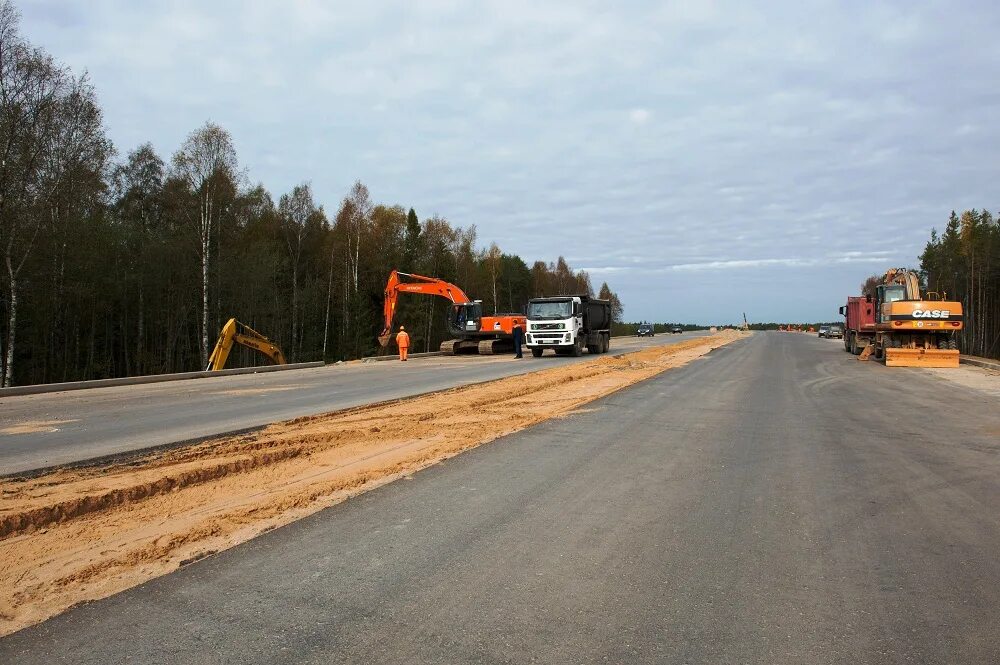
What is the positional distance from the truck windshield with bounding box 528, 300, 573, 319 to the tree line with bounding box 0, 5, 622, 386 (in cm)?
1654

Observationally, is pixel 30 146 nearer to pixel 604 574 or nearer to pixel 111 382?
pixel 111 382

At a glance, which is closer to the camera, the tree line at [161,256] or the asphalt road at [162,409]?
the asphalt road at [162,409]

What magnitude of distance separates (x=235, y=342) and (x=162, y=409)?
19424mm

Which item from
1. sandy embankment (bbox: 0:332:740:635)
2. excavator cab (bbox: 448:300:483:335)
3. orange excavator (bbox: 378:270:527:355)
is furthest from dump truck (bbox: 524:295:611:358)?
sandy embankment (bbox: 0:332:740:635)

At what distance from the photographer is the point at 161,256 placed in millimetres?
36969

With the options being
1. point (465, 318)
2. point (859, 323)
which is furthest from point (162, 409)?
point (859, 323)

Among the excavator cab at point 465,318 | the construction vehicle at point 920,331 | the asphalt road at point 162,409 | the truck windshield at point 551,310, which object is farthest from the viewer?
the excavator cab at point 465,318

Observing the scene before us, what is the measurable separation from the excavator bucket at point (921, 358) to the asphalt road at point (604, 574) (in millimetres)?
19035

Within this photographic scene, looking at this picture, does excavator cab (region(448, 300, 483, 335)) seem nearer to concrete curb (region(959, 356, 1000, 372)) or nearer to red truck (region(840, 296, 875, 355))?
red truck (region(840, 296, 875, 355))

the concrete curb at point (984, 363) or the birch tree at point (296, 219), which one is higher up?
the birch tree at point (296, 219)

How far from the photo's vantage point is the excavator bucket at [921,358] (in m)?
24.3

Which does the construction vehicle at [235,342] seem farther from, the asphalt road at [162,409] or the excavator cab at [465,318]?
the excavator cab at [465,318]

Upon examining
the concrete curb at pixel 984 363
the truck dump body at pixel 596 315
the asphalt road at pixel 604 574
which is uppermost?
the truck dump body at pixel 596 315

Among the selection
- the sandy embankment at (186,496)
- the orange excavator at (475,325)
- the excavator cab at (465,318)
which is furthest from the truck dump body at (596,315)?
the sandy embankment at (186,496)
